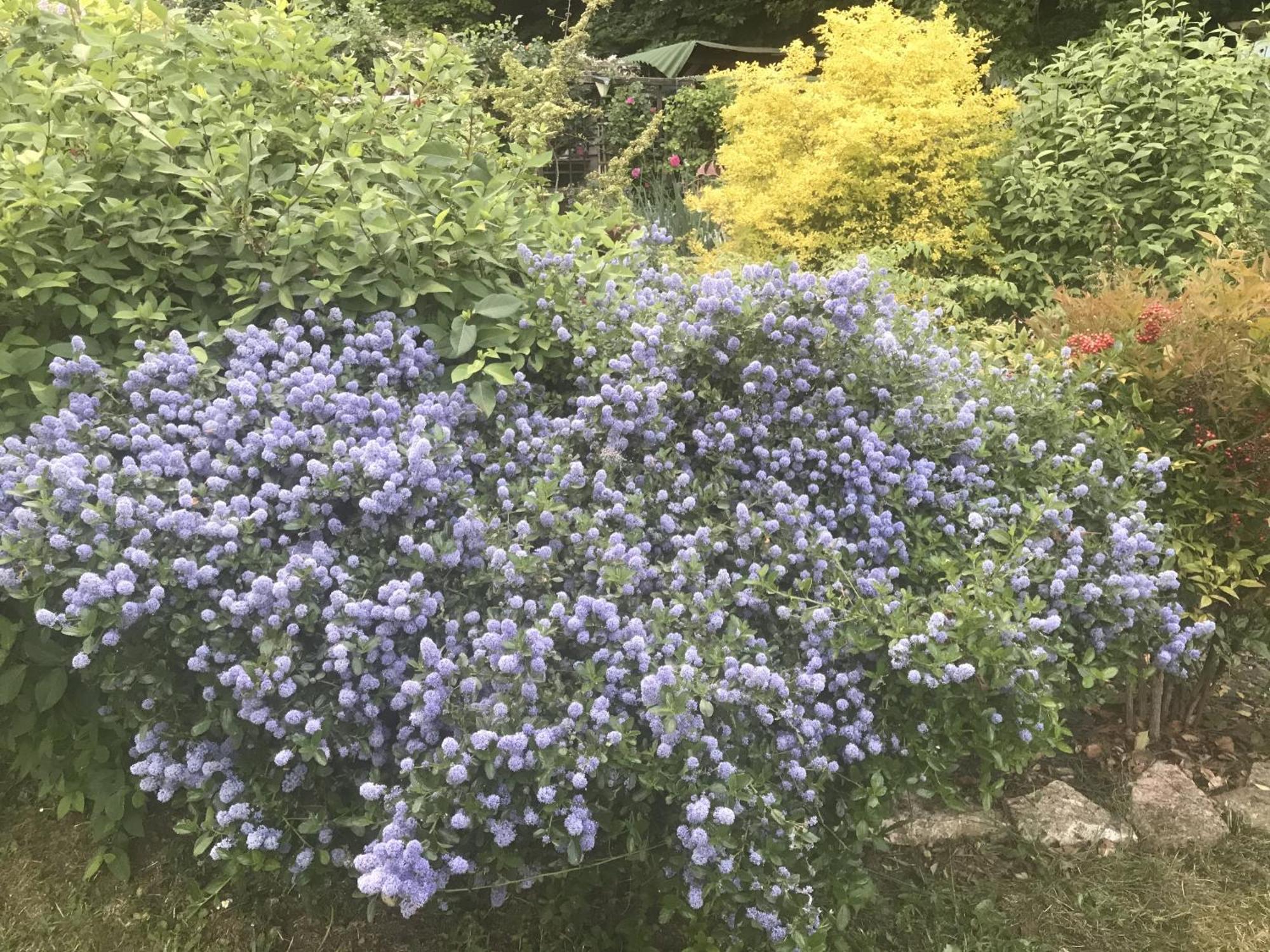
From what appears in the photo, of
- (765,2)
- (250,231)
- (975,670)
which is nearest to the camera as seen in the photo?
(975,670)

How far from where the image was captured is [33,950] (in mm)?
2352

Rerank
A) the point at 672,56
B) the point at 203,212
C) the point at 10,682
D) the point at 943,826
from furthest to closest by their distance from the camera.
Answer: the point at 672,56 < the point at 943,826 < the point at 203,212 < the point at 10,682

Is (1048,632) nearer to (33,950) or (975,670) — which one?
(975,670)

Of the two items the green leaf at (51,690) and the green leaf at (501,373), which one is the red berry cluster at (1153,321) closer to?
the green leaf at (501,373)

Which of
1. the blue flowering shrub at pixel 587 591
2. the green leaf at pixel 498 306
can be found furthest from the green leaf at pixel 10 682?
the green leaf at pixel 498 306

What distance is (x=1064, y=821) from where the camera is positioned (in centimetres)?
271

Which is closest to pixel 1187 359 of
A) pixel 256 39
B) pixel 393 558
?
pixel 393 558

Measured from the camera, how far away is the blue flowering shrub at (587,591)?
179cm

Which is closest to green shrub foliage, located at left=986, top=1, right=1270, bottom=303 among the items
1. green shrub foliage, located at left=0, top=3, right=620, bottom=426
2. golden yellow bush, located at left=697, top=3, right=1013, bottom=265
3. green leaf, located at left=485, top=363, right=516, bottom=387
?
golden yellow bush, located at left=697, top=3, right=1013, bottom=265

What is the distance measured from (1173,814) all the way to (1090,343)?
1518 mm

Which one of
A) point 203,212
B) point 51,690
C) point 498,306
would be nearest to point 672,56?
point 203,212

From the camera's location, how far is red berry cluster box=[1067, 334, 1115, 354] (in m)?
2.74

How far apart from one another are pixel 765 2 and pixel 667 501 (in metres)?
20.8

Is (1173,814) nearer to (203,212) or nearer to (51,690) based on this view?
(51,690)
